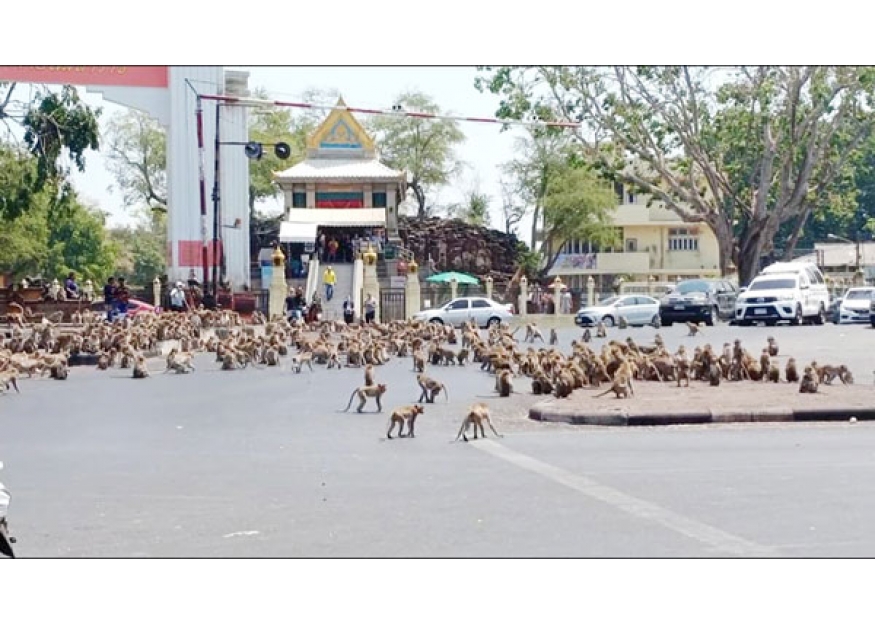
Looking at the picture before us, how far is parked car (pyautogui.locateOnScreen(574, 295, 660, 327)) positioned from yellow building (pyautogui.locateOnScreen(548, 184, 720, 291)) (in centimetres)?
193

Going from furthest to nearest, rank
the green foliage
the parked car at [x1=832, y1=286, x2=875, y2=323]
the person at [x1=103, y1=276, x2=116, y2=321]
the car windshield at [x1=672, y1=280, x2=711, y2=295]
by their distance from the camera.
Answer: the green foliage
the person at [x1=103, y1=276, x2=116, y2=321]
the car windshield at [x1=672, y1=280, x2=711, y2=295]
the parked car at [x1=832, y1=286, x2=875, y2=323]

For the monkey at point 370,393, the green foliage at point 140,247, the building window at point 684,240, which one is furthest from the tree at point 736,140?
the green foliage at point 140,247

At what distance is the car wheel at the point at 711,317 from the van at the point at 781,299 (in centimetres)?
51

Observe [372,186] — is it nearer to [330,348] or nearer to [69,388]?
[330,348]

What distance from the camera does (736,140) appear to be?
97.0 feet

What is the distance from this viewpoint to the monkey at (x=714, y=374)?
17.5 metres

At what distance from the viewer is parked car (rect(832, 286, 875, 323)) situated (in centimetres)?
2631

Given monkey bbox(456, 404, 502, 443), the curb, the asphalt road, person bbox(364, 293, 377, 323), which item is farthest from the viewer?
person bbox(364, 293, 377, 323)

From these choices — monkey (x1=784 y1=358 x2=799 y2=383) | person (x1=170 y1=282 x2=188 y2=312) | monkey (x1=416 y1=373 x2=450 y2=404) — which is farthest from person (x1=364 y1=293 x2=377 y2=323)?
monkey (x1=784 y1=358 x2=799 y2=383)

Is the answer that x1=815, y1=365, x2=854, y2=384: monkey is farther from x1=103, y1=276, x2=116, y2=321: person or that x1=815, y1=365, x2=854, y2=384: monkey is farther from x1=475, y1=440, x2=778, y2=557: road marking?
x1=103, y1=276, x2=116, y2=321: person

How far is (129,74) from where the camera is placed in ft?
79.4

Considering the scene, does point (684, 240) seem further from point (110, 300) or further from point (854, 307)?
point (110, 300)

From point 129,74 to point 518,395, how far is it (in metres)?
10.9

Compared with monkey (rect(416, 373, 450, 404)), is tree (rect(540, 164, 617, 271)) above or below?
above
